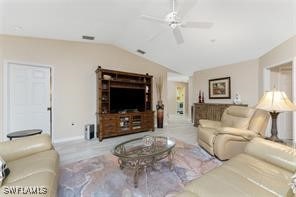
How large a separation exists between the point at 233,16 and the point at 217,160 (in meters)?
2.66

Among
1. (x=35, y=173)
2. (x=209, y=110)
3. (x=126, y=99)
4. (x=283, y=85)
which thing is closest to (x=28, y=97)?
(x=126, y=99)

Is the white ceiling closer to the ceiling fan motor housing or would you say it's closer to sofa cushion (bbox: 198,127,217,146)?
the ceiling fan motor housing

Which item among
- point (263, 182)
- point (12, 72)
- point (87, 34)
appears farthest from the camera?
point (87, 34)

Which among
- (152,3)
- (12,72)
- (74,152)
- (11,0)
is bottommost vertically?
(74,152)

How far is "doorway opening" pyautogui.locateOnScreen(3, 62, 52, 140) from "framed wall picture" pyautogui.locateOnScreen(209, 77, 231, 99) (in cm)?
504

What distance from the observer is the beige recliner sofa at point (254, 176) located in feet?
4.25

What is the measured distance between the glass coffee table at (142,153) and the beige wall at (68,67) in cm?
242

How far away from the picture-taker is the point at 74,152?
3471mm

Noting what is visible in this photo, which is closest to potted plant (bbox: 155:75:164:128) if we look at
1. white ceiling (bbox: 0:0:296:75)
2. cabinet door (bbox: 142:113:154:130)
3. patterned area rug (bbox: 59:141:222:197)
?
cabinet door (bbox: 142:113:154:130)

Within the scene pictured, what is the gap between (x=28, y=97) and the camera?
398cm

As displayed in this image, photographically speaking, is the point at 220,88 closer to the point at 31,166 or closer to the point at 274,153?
the point at 274,153

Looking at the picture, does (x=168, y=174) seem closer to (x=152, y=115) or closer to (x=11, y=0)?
(x=152, y=115)

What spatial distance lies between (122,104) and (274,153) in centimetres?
381

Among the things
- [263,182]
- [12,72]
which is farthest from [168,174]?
[12,72]
